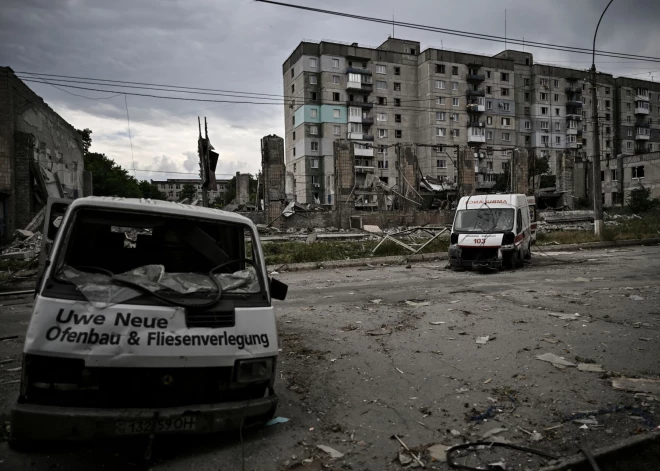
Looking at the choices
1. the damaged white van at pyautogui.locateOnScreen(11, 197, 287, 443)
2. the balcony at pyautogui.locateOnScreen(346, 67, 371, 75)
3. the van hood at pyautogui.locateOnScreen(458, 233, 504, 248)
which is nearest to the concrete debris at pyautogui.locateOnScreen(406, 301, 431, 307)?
the van hood at pyautogui.locateOnScreen(458, 233, 504, 248)

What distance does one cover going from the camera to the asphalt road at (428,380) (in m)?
3.02

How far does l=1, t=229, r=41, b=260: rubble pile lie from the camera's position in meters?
14.7

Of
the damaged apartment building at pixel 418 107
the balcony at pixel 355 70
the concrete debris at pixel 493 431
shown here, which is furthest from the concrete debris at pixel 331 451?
the balcony at pixel 355 70

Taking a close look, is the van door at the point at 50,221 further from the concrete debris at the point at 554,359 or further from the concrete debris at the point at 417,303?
the concrete debris at the point at 417,303

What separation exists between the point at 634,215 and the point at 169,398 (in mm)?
40818

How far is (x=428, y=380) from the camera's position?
4.47 meters

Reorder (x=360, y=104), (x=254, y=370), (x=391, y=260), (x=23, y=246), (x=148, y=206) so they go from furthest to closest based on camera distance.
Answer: (x=360, y=104)
(x=23, y=246)
(x=391, y=260)
(x=148, y=206)
(x=254, y=370)

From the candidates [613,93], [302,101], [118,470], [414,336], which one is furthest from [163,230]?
[613,93]

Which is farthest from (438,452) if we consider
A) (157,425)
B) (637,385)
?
(637,385)

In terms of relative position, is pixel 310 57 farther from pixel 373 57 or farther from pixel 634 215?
pixel 634 215

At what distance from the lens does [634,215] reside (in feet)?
113

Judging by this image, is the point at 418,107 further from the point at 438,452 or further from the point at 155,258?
the point at 438,452

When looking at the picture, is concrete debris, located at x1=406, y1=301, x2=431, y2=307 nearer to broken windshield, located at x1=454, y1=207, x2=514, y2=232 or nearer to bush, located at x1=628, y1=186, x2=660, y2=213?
broken windshield, located at x1=454, y1=207, x2=514, y2=232

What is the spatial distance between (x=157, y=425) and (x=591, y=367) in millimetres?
4503
